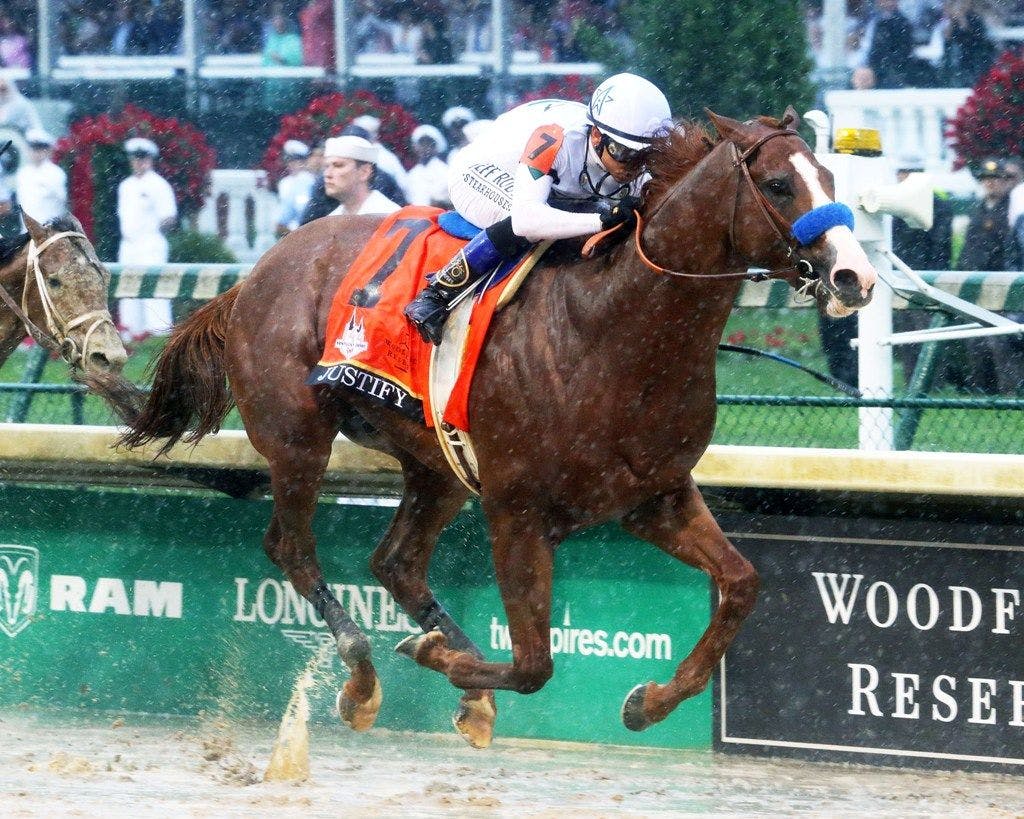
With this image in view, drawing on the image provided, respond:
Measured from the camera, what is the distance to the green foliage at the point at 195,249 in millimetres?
12195

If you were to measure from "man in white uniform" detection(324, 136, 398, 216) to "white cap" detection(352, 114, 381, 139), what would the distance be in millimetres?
4111

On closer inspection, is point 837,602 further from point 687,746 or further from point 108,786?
point 108,786

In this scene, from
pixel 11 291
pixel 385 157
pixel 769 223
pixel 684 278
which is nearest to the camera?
pixel 769 223

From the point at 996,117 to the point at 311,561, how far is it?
242 inches

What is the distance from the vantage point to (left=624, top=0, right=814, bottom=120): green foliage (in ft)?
35.9

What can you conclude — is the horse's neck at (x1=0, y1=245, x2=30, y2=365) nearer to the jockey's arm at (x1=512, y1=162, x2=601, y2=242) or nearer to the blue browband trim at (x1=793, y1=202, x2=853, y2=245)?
the jockey's arm at (x1=512, y1=162, x2=601, y2=242)

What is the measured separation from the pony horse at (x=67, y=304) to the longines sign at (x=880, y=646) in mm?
2300

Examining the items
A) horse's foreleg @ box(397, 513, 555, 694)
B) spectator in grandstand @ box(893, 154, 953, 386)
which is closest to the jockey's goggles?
horse's foreleg @ box(397, 513, 555, 694)

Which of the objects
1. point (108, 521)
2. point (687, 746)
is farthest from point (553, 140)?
point (108, 521)

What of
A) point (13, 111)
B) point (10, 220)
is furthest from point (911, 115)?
point (13, 111)

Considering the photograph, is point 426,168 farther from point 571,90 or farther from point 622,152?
point 622,152

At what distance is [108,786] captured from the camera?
5.25 meters

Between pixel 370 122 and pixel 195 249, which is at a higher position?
pixel 370 122

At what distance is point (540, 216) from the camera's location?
15.1 feet
